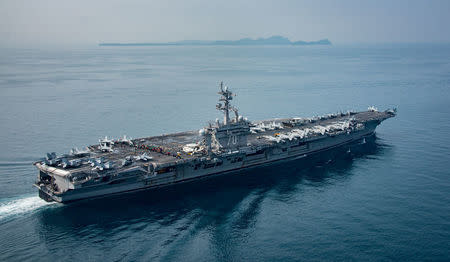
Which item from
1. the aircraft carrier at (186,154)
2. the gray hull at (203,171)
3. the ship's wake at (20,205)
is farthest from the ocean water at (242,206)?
the aircraft carrier at (186,154)

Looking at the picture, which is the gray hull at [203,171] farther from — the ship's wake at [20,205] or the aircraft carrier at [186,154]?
the ship's wake at [20,205]

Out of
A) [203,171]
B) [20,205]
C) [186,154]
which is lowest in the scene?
[20,205]

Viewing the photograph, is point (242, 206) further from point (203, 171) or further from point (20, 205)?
point (20, 205)

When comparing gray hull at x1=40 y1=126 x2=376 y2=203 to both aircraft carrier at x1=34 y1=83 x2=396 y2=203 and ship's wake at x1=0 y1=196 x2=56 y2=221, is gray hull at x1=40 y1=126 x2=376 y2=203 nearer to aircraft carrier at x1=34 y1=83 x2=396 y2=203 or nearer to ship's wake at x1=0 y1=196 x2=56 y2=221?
aircraft carrier at x1=34 y1=83 x2=396 y2=203

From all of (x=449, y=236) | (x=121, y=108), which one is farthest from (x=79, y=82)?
(x=449, y=236)

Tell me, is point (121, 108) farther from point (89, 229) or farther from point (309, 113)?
point (89, 229)

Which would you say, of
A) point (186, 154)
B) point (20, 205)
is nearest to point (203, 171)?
point (186, 154)

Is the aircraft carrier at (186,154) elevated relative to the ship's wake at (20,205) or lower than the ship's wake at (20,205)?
elevated
